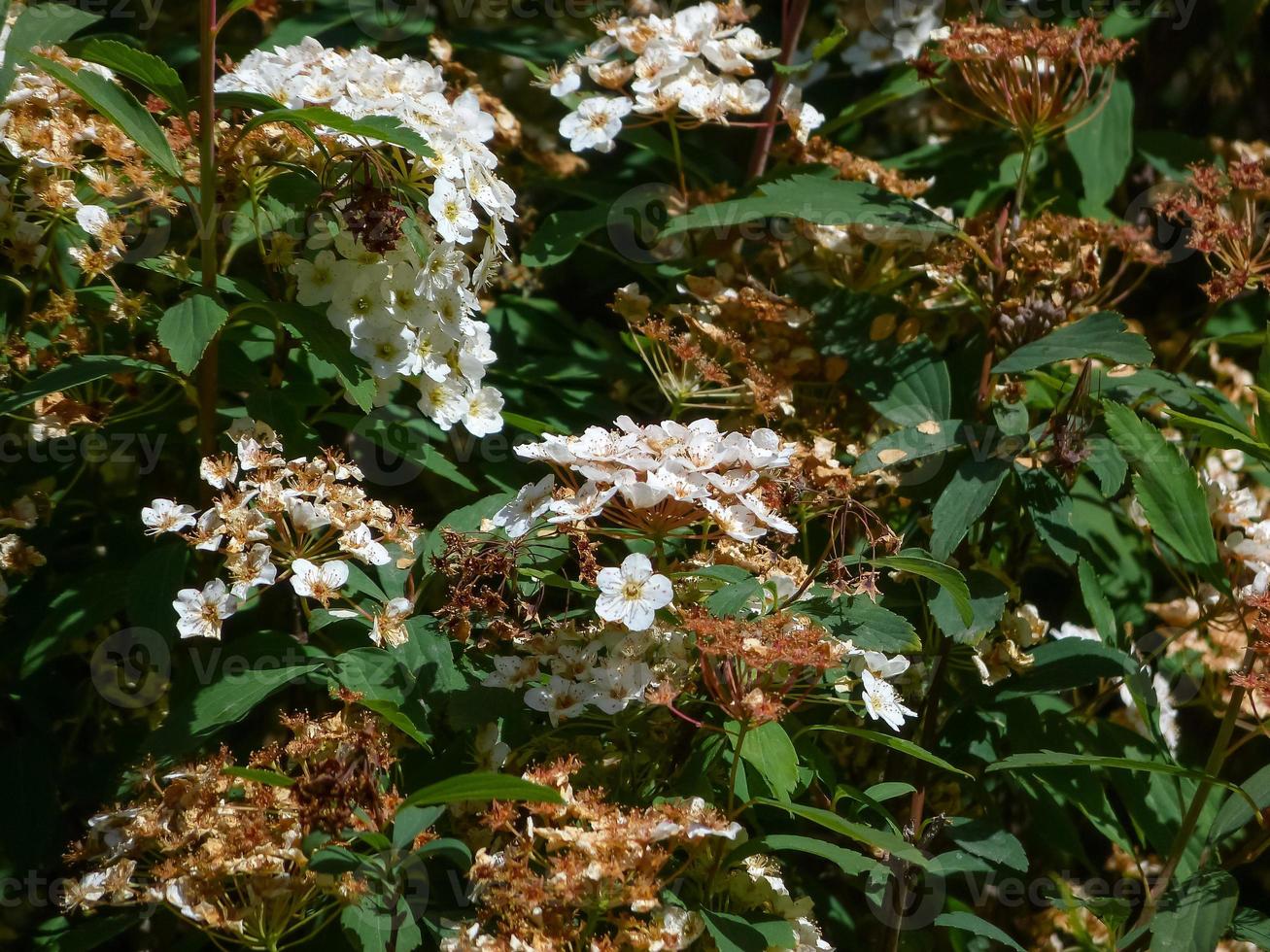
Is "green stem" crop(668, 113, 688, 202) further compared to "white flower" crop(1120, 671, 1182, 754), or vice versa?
"white flower" crop(1120, 671, 1182, 754)

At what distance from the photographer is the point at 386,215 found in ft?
6.02

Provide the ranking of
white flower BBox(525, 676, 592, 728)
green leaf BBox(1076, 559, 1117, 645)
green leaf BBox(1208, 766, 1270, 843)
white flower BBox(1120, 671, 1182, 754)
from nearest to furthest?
white flower BBox(525, 676, 592, 728), green leaf BBox(1208, 766, 1270, 843), green leaf BBox(1076, 559, 1117, 645), white flower BBox(1120, 671, 1182, 754)

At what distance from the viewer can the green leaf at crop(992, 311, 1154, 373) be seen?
2043 mm

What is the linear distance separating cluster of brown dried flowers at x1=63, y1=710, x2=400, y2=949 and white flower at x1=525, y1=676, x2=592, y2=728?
22 cm

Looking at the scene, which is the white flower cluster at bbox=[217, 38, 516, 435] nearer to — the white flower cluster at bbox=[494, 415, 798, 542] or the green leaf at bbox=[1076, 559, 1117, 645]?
the white flower cluster at bbox=[494, 415, 798, 542]

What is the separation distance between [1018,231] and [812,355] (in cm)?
44

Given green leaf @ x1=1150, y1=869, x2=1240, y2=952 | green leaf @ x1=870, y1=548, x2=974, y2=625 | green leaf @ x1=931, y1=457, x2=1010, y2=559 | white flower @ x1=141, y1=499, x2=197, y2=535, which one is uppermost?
green leaf @ x1=870, y1=548, x2=974, y2=625

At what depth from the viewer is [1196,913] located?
1.92m

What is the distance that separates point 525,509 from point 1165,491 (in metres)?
1.07

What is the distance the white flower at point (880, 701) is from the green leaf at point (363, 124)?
3.18 ft

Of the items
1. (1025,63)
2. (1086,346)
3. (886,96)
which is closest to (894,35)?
(886,96)

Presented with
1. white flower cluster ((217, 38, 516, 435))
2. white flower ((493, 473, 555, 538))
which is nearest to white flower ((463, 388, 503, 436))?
white flower cluster ((217, 38, 516, 435))

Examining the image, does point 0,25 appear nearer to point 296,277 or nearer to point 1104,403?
point 296,277

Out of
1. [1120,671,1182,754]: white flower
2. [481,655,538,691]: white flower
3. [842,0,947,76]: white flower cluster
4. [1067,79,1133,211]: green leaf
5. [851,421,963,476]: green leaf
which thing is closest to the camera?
[481,655,538,691]: white flower
